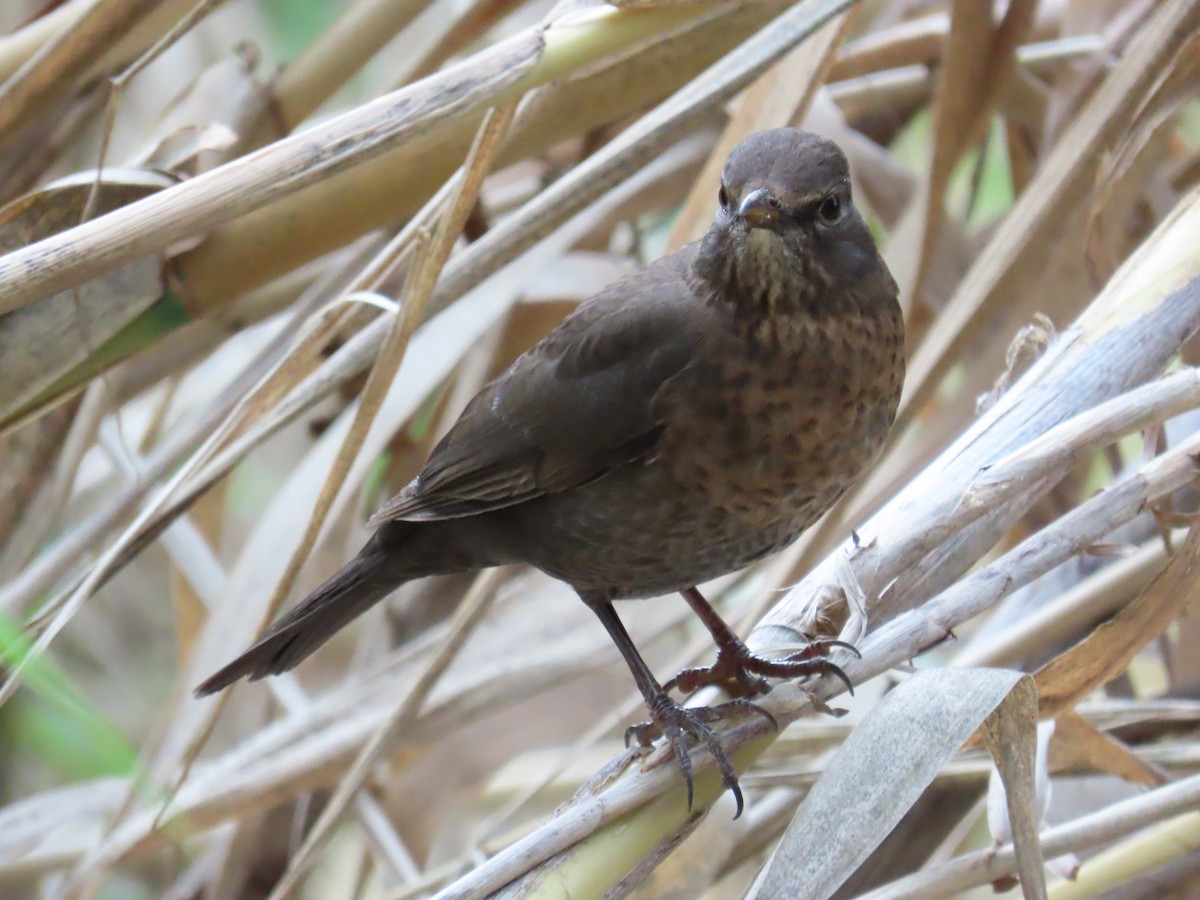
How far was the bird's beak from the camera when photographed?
1817mm

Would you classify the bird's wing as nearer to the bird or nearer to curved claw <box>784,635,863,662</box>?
the bird

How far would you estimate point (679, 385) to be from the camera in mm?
1984

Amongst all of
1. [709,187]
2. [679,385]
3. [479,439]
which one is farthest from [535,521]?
[709,187]

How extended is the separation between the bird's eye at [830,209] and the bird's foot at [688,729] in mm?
669

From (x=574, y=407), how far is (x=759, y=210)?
1.53ft

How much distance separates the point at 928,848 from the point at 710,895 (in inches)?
19.5

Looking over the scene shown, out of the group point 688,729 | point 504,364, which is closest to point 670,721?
point 688,729

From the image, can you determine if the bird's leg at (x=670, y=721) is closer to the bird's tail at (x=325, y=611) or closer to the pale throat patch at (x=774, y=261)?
the bird's tail at (x=325, y=611)

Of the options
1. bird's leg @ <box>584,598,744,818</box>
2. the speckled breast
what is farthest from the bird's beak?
bird's leg @ <box>584,598,744,818</box>

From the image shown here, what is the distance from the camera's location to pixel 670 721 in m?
1.95

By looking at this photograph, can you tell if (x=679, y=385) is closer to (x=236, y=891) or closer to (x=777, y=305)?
(x=777, y=305)

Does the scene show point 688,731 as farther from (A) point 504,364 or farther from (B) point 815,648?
(A) point 504,364

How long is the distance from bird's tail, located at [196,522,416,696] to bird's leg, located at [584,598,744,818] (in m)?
0.35

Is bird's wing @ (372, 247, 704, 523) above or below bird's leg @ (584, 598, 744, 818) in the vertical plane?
above
